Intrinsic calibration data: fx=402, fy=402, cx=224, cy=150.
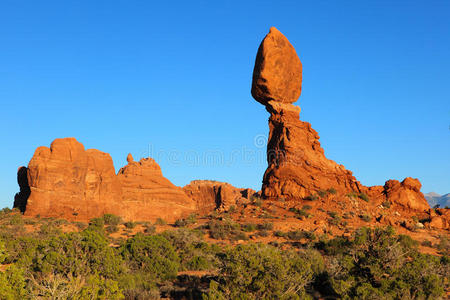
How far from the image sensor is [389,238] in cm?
1752

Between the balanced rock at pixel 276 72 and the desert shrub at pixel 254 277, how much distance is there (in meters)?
26.3

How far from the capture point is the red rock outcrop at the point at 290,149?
119 ft

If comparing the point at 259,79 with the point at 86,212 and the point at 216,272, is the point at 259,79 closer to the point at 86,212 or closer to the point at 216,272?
the point at 86,212

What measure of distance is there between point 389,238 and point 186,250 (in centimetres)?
1234

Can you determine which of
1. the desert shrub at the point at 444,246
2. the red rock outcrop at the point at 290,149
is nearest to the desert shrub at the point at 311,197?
the red rock outcrop at the point at 290,149

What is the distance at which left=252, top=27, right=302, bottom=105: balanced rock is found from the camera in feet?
124

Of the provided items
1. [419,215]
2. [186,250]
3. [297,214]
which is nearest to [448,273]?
[186,250]

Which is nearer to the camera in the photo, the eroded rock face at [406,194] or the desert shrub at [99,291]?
the desert shrub at [99,291]

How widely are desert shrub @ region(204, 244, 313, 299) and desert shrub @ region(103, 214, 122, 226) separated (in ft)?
85.8

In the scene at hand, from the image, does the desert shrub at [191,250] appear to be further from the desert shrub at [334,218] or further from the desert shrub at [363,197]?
the desert shrub at [363,197]

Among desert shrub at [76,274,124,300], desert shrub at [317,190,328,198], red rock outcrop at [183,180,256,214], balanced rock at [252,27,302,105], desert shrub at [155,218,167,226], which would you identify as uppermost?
balanced rock at [252,27,302,105]

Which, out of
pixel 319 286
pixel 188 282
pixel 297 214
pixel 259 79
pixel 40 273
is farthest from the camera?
pixel 259 79

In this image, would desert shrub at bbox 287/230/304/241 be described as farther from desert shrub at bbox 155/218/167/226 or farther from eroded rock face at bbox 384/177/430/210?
desert shrub at bbox 155/218/167/226

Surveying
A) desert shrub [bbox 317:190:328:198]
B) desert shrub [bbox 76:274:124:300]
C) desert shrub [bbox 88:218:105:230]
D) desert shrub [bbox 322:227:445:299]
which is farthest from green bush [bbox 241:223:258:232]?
desert shrub [bbox 76:274:124:300]
